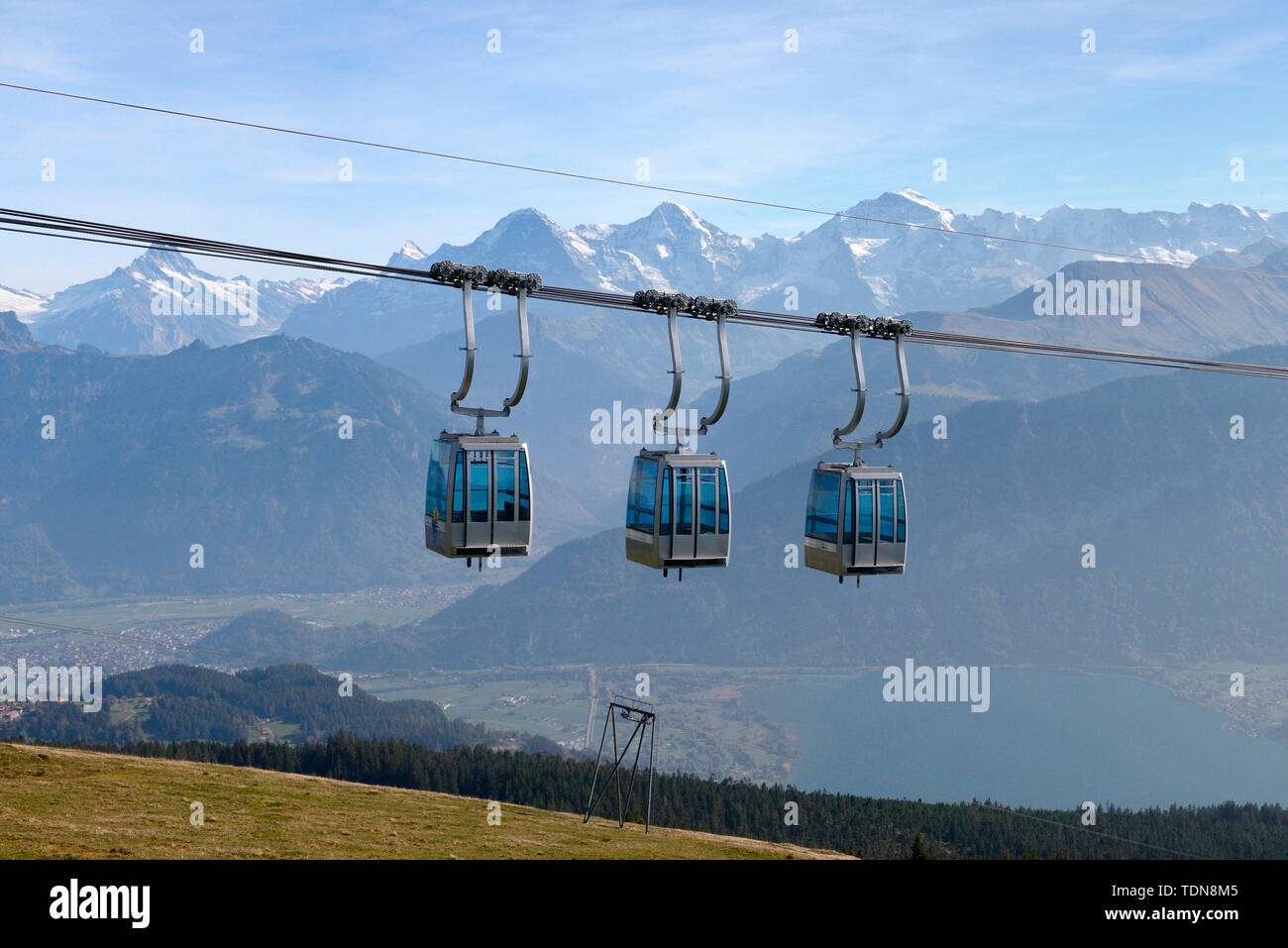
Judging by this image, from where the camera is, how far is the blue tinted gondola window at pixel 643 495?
26.5 m

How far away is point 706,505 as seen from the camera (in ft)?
86.1

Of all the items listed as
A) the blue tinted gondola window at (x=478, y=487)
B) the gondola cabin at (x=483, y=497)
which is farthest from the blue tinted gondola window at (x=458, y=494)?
the blue tinted gondola window at (x=478, y=487)

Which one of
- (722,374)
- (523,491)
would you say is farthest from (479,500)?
(722,374)

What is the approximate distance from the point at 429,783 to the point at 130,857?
12902cm

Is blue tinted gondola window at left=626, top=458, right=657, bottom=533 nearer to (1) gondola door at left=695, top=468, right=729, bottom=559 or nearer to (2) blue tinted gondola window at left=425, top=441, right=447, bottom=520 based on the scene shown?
(1) gondola door at left=695, top=468, right=729, bottom=559

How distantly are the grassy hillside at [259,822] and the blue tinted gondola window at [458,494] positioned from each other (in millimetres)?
21564

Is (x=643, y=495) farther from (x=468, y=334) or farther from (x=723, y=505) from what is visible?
(x=468, y=334)

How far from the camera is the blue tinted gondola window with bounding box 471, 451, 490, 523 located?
82.6 ft

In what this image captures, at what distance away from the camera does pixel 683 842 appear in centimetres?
5984

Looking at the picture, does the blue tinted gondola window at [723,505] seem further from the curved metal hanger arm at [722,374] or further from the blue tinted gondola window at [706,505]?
the curved metal hanger arm at [722,374]
